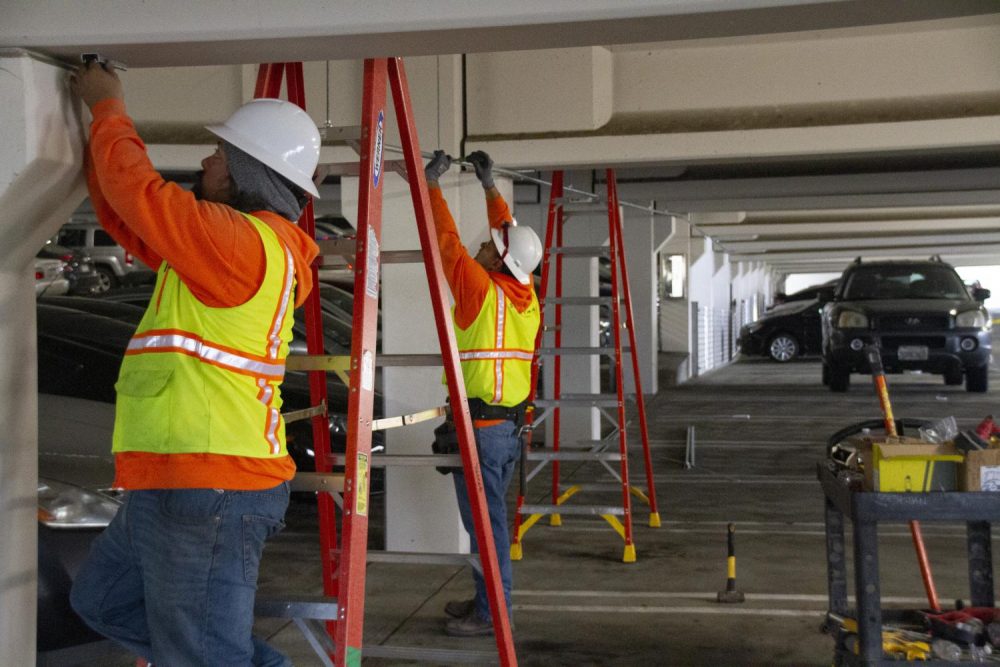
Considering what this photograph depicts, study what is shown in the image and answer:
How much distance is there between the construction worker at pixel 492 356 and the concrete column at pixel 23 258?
2.10 m

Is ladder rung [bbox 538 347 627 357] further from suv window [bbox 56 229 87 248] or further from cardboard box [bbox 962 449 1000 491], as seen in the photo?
suv window [bbox 56 229 87 248]

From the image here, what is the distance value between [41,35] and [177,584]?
1.65m

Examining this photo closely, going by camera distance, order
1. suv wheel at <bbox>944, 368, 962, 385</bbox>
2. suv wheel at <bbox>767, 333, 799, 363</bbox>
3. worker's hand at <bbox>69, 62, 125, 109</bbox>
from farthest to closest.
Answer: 1. suv wheel at <bbox>767, 333, 799, 363</bbox>
2. suv wheel at <bbox>944, 368, 962, 385</bbox>
3. worker's hand at <bbox>69, 62, 125, 109</bbox>

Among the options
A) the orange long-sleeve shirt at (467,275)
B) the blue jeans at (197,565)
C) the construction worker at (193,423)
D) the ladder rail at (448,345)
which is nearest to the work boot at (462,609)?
the orange long-sleeve shirt at (467,275)

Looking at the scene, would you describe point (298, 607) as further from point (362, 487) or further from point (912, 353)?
point (912, 353)

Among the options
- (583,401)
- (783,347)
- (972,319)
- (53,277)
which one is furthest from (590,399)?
(783,347)

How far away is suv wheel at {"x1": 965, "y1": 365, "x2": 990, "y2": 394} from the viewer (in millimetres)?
18061

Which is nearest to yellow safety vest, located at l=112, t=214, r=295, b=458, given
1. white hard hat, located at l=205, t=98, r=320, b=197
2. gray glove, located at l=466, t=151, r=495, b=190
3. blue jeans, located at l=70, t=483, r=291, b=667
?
blue jeans, located at l=70, t=483, r=291, b=667

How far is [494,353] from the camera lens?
5664 mm

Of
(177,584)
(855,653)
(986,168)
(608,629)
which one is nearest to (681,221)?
(986,168)

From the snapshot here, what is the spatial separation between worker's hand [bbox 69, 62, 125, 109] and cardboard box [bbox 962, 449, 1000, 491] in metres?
2.99

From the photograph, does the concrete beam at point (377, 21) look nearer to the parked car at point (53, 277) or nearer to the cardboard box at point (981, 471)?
the cardboard box at point (981, 471)

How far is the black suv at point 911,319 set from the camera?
666 inches

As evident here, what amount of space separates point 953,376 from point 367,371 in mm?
16885
